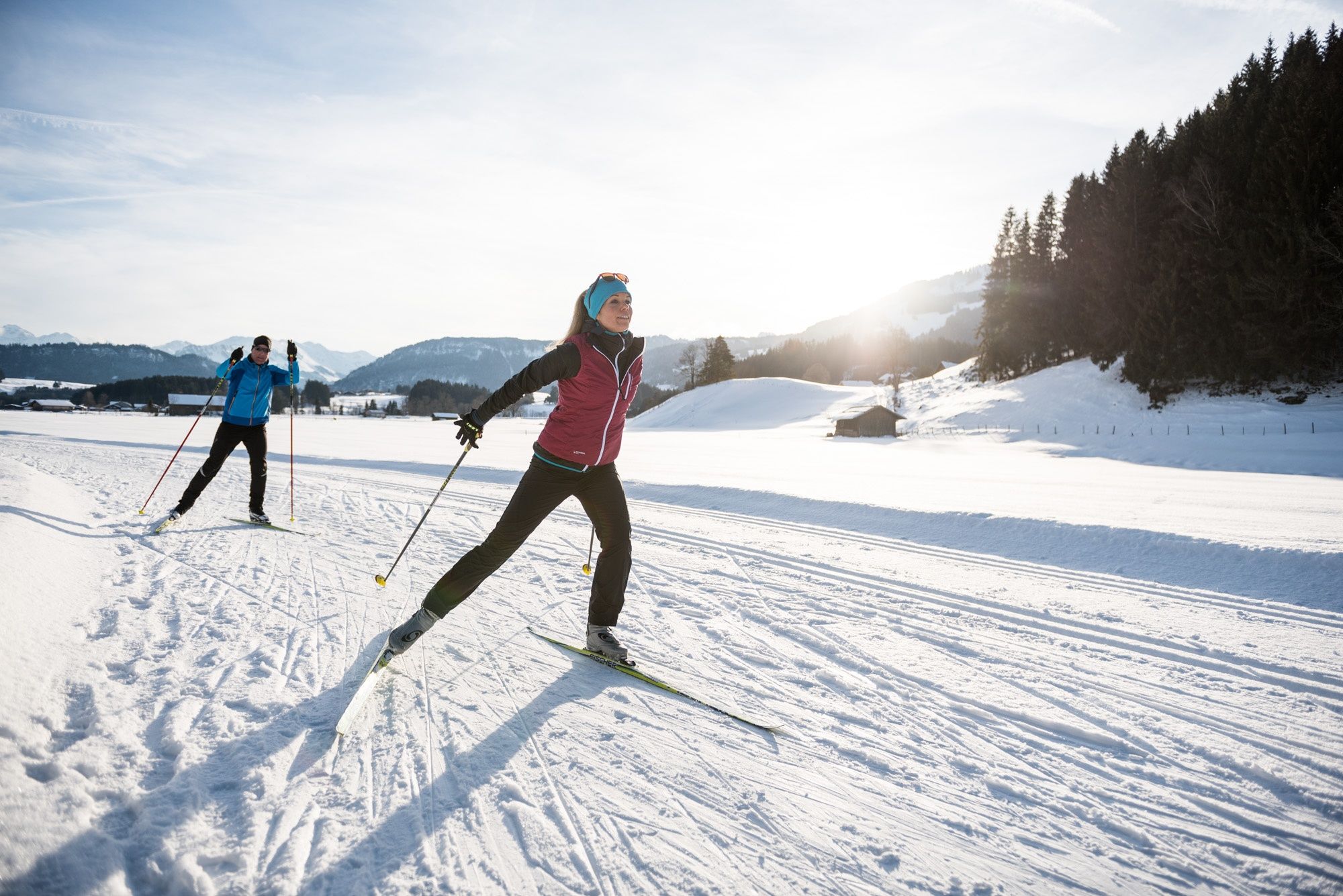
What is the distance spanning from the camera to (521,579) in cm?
549

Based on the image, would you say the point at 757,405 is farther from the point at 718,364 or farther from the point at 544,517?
the point at 544,517

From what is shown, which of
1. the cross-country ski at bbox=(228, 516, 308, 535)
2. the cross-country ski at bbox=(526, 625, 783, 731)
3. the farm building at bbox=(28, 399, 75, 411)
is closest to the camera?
the cross-country ski at bbox=(526, 625, 783, 731)

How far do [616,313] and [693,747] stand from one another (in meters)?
2.41

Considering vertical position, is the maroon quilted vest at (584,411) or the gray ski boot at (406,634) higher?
the maroon quilted vest at (584,411)

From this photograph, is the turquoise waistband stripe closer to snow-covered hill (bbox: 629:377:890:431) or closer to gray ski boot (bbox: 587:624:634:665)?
gray ski boot (bbox: 587:624:634:665)

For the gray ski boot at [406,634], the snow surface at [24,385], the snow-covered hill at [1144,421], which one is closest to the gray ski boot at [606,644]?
the gray ski boot at [406,634]

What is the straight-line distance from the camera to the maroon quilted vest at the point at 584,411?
3.64 m

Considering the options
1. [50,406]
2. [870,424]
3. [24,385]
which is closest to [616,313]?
[870,424]

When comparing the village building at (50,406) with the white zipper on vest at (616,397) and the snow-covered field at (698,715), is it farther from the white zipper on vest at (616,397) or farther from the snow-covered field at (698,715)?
the white zipper on vest at (616,397)

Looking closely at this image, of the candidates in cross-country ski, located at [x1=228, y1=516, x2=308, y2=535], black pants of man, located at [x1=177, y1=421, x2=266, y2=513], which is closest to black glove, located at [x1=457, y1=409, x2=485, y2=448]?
cross-country ski, located at [x1=228, y1=516, x2=308, y2=535]

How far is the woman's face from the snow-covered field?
83.0 inches

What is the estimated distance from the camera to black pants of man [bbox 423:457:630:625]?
3.68m

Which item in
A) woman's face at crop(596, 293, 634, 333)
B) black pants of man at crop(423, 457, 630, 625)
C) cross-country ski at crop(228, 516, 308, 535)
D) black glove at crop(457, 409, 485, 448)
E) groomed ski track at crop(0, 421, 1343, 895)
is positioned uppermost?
woman's face at crop(596, 293, 634, 333)

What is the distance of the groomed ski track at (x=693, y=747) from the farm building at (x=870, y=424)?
34.9 meters
